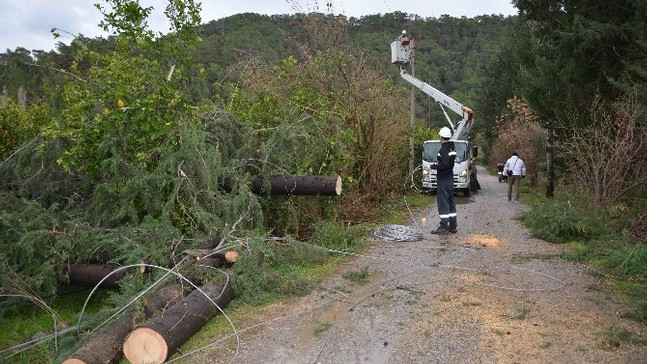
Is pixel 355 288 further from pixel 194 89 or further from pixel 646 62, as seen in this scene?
pixel 646 62

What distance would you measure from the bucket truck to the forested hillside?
280 centimetres

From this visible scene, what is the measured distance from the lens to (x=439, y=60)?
5409cm

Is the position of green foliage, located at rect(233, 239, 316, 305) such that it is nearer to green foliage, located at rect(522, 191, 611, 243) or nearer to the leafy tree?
green foliage, located at rect(522, 191, 611, 243)

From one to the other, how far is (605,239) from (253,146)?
586cm

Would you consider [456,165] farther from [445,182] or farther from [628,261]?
[628,261]

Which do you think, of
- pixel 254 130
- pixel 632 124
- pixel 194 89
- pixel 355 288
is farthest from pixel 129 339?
pixel 632 124

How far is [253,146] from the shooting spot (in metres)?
8.93

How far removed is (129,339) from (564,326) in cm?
388

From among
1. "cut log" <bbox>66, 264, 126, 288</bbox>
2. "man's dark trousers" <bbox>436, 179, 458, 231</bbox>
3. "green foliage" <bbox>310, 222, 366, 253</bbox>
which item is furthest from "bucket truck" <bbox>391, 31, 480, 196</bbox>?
"cut log" <bbox>66, 264, 126, 288</bbox>

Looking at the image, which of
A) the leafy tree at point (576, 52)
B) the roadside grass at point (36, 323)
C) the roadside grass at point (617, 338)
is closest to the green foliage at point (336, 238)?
the roadside grass at point (36, 323)

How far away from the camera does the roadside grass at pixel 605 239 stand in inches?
247

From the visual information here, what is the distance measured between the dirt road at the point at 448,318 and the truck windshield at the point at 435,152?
9.76 metres

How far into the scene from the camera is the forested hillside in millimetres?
6660

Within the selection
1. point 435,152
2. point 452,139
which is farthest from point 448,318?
point 452,139
